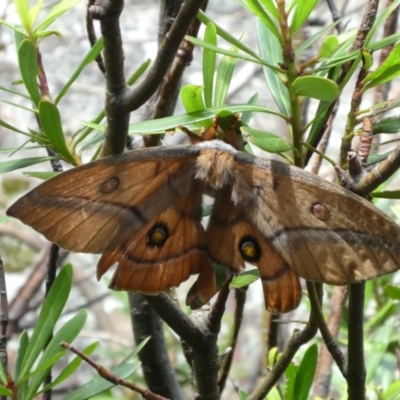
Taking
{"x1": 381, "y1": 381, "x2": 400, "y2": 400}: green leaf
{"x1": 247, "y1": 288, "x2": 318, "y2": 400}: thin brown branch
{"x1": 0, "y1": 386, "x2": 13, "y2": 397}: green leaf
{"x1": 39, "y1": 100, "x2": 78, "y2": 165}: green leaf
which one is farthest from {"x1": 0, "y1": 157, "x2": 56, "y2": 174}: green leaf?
{"x1": 381, "y1": 381, "x2": 400, "y2": 400}: green leaf

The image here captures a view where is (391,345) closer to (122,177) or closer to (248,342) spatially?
(122,177)

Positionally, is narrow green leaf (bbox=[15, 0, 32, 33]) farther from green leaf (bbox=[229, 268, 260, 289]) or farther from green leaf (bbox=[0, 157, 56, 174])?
green leaf (bbox=[229, 268, 260, 289])

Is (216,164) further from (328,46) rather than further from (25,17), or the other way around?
(25,17)

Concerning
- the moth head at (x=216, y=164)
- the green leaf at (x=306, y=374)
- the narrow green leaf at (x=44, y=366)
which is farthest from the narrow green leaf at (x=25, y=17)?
the green leaf at (x=306, y=374)

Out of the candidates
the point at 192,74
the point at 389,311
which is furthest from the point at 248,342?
the point at 389,311

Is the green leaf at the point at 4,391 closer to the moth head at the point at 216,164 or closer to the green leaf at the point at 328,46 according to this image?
the moth head at the point at 216,164
